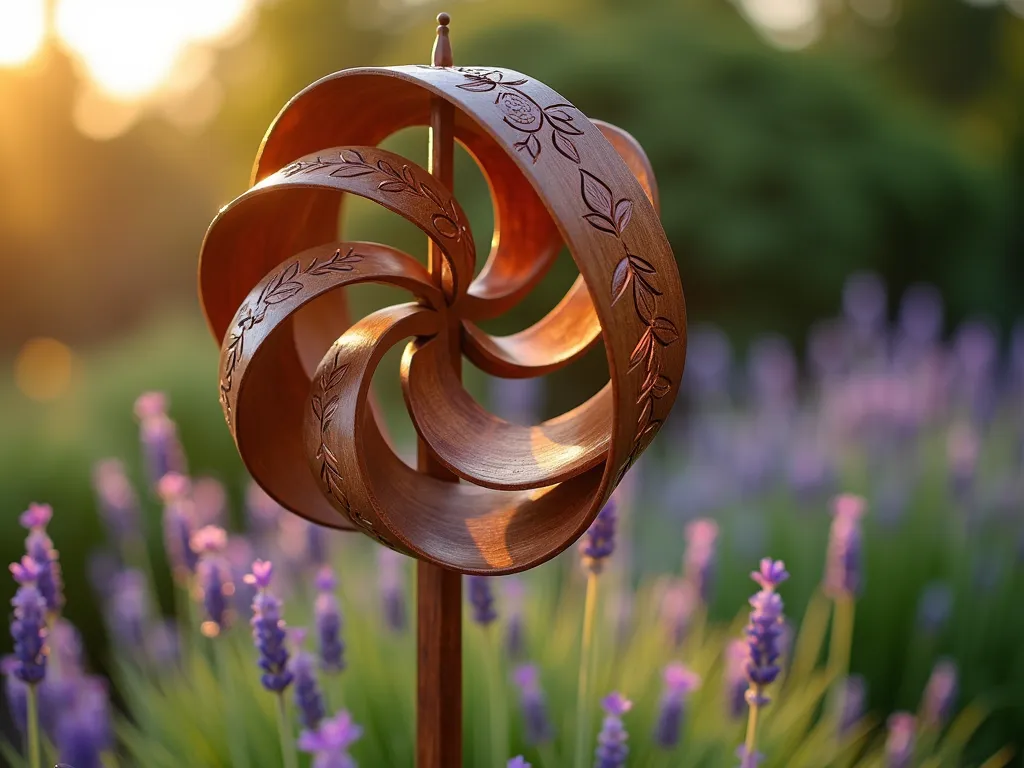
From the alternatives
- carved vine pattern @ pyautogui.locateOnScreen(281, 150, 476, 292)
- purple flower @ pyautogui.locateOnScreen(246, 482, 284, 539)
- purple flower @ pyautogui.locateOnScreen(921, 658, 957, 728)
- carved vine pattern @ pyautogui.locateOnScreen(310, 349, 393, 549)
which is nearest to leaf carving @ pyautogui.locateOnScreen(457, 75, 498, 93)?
carved vine pattern @ pyautogui.locateOnScreen(281, 150, 476, 292)

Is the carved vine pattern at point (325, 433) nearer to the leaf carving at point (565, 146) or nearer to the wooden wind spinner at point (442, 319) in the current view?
the wooden wind spinner at point (442, 319)

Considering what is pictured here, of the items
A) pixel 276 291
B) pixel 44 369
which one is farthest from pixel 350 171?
pixel 44 369

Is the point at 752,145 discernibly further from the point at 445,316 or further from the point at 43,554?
the point at 43,554

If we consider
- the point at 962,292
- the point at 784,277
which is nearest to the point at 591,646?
the point at 784,277

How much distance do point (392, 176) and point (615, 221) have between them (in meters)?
0.28

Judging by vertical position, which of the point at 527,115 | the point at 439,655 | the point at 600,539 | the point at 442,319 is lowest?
the point at 439,655

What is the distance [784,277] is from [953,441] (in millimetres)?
2301

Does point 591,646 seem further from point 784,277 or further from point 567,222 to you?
point 784,277

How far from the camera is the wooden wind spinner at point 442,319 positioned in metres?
0.97

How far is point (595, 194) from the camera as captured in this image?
97 cm

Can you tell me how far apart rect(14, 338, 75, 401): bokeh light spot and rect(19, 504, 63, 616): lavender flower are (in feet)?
10.3

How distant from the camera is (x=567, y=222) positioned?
0.92 meters

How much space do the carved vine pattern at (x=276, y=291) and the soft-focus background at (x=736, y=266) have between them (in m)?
2.07

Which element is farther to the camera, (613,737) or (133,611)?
(133,611)
